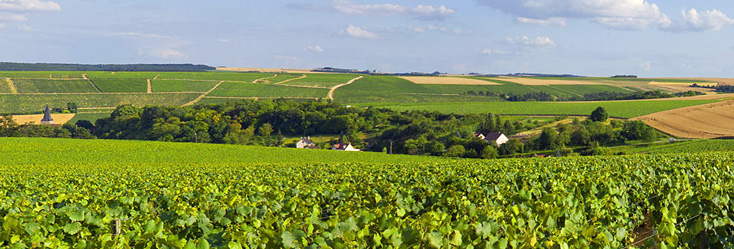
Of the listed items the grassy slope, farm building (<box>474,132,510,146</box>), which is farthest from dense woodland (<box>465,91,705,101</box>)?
the grassy slope

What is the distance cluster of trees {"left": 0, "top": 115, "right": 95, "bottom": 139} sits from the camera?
94688mm

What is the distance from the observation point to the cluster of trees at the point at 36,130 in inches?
3728

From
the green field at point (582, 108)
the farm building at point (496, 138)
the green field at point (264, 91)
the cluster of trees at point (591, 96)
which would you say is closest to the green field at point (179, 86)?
the green field at point (264, 91)

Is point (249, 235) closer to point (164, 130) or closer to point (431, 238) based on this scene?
point (431, 238)

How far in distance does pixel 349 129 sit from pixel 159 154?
55951 mm

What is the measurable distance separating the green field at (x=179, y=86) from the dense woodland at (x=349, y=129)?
60.2m

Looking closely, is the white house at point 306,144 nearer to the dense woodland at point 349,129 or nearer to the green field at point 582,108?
the dense woodland at point 349,129

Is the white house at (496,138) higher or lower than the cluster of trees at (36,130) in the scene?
higher

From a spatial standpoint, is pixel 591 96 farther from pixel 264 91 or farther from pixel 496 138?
pixel 496 138

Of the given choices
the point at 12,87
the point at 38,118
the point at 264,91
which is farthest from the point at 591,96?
the point at 12,87

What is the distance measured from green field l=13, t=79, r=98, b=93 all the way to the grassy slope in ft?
415

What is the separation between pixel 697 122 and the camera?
8025cm

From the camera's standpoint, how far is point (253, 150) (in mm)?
57312

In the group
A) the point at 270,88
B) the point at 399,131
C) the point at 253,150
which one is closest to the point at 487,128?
the point at 399,131
